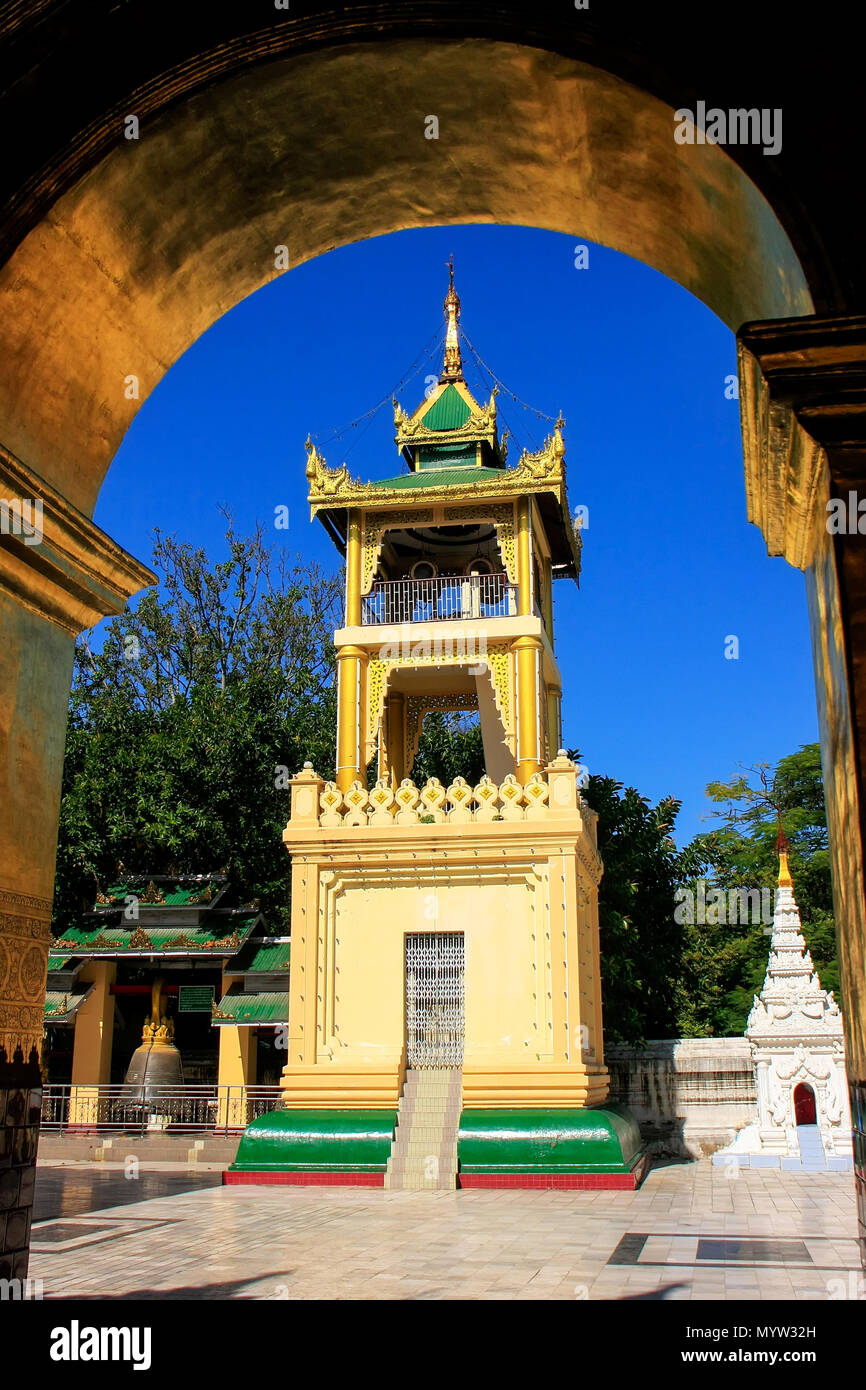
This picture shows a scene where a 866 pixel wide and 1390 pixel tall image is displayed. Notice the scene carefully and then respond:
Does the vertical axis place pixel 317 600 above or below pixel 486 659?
above

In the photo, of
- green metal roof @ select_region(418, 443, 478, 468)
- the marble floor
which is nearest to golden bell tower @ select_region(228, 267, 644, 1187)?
the marble floor

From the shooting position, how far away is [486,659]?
55.7 feet

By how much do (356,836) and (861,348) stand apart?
11.0 meters

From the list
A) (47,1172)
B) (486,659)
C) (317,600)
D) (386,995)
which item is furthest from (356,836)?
(317,600)

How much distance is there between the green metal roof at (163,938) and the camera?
1970cm

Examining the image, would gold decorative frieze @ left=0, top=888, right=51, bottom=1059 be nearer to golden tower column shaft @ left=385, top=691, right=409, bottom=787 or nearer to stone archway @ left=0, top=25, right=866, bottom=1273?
stone archway @ left=0, top=25, right=866, bottom=1273

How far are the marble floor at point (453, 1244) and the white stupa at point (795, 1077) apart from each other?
9.89ft

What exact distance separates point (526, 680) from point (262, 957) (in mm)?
7440

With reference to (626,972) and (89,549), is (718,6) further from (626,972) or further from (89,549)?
(626,972)

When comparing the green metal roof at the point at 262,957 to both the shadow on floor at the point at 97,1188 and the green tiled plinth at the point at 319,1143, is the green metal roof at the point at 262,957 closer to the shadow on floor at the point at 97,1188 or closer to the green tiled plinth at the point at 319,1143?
the shadow on floor at the point at 97,1188

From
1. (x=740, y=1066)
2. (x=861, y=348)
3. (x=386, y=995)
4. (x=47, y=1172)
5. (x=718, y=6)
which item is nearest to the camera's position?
(x=861, y=348)

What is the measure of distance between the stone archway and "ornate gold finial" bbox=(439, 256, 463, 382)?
16221 mm
